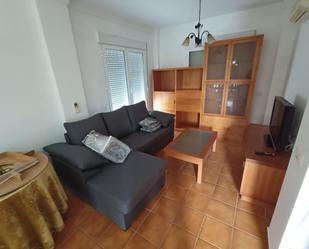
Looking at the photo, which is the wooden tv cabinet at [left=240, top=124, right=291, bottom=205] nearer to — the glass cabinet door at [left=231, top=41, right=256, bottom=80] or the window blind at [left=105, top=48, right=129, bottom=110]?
the glass cabinet door at [left=231, top=41, right=256, bottom=80]

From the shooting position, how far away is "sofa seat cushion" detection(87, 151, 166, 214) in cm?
140

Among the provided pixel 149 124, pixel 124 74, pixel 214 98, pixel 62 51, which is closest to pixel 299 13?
pixel 214 98

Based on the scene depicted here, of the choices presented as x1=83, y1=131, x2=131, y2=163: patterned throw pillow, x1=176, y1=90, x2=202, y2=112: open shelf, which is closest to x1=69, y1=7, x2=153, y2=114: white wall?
x1=83, y1=131, x2=131, y2=163: patterned throw pillow

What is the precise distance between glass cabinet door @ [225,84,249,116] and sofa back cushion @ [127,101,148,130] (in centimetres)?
175

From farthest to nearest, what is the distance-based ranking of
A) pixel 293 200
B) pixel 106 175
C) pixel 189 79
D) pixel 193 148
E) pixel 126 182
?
pixel 189 79, pixel 193 148, pixel 106 175, pixel 126 182, pixel 293 200

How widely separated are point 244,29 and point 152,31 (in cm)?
208

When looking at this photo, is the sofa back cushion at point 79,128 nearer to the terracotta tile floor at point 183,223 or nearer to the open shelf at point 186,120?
the terracotta tile floor at point 183,223

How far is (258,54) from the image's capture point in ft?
8.72

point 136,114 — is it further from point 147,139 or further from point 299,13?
point 299,13

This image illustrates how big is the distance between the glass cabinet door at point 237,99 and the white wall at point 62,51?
279 centimetres

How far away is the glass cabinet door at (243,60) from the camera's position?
276 cm

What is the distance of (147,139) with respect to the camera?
8.31 ft

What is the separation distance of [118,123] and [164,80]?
6.93 ft

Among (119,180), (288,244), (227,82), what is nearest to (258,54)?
(227,82)
